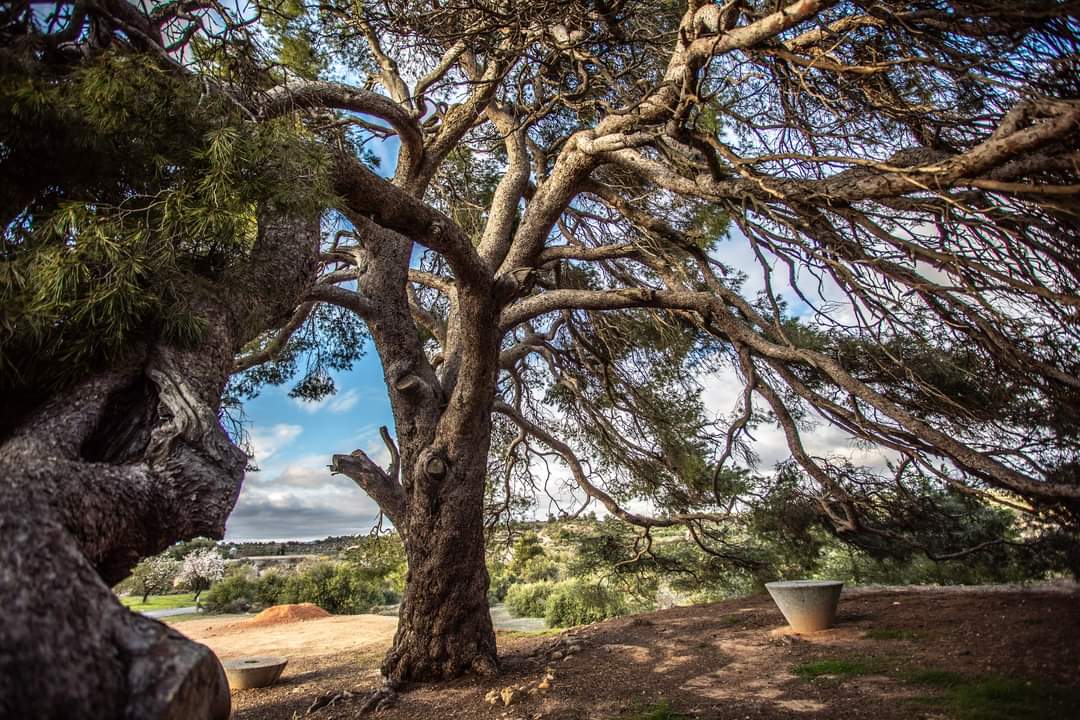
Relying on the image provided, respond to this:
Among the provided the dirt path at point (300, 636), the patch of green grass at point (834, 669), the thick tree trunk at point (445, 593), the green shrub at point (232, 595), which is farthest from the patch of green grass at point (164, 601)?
the patch of green grass at point (834, 669)

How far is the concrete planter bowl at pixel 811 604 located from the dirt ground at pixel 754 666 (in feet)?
0.44

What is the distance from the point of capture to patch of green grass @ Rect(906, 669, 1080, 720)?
3.05 meters

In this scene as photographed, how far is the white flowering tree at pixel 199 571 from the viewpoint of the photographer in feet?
45.4

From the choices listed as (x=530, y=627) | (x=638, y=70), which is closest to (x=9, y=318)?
(x=638, y=70)

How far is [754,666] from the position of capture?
16.2 feet

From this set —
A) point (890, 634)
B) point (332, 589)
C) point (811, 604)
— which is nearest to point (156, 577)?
point (332, 589)

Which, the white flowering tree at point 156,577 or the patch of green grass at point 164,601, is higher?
the white flowering tree at point 156,577

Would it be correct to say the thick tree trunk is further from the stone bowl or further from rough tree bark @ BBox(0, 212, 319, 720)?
rough tree bark @ BBox(0, 212, 319, 720)

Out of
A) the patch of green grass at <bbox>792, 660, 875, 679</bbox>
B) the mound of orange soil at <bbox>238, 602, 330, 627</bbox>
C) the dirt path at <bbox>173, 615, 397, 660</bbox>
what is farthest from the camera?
the mound of orange soil at <bbox>238, 602, 330, 627</bbox>

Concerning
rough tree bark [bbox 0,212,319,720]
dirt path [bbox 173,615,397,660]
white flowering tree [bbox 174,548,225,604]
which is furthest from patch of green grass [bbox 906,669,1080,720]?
white flowering tree [bbox 174,548,225,604]

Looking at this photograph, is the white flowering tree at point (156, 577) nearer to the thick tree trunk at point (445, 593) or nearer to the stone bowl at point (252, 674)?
the stone bowl at point (252, 674)

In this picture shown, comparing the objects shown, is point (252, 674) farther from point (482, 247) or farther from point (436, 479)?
point (482, 247)

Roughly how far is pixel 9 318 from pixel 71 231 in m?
0.38

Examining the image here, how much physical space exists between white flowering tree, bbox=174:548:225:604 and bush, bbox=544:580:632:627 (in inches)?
338
